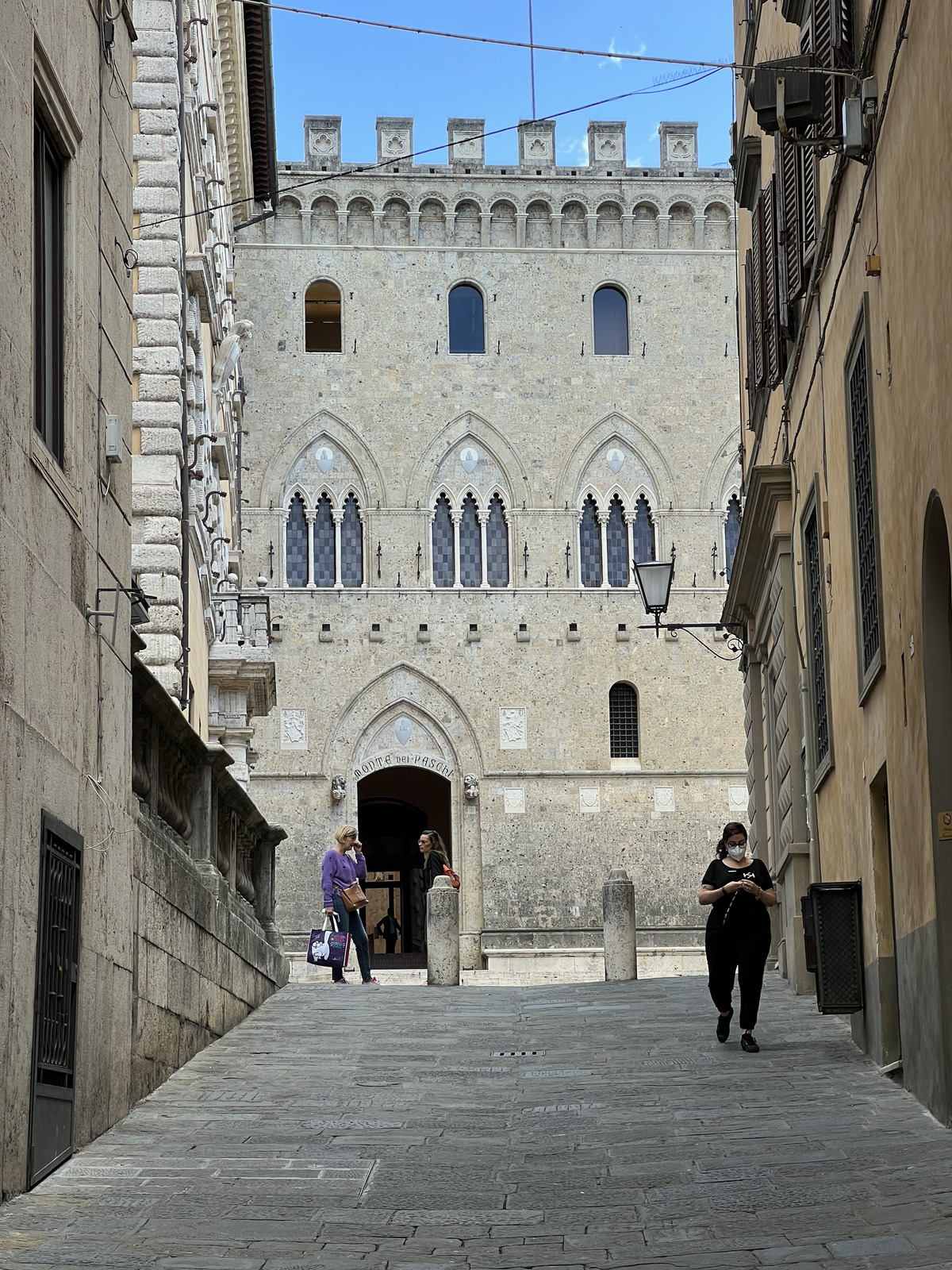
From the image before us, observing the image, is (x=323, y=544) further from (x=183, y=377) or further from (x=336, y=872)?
(x=336, y=872)

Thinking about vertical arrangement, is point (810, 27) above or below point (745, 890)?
above

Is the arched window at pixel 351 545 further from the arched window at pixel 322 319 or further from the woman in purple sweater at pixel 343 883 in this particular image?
the woman in purple sweater at pixel 343 883

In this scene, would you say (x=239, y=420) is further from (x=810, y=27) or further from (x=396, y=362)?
(x=810, y=27)

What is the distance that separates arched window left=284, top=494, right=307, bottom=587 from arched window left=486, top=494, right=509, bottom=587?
3409mm

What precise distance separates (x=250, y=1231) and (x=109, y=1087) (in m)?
2.44

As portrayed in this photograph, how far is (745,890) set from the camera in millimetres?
11383

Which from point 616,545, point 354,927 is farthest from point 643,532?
point 354,927

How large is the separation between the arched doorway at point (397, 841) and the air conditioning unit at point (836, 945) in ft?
83.1

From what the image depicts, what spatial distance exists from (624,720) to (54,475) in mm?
27738

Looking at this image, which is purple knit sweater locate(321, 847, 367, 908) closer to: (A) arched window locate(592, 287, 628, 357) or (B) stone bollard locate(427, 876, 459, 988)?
(B) stone bollard locate(427, 876, 459, 988)

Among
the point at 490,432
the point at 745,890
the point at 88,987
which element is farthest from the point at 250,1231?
the point at 490,432

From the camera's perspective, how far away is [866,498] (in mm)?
10594

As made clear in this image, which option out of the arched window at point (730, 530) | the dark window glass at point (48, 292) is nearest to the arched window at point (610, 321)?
the arched window at point (730, 530)

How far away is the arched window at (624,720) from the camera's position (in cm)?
3497
